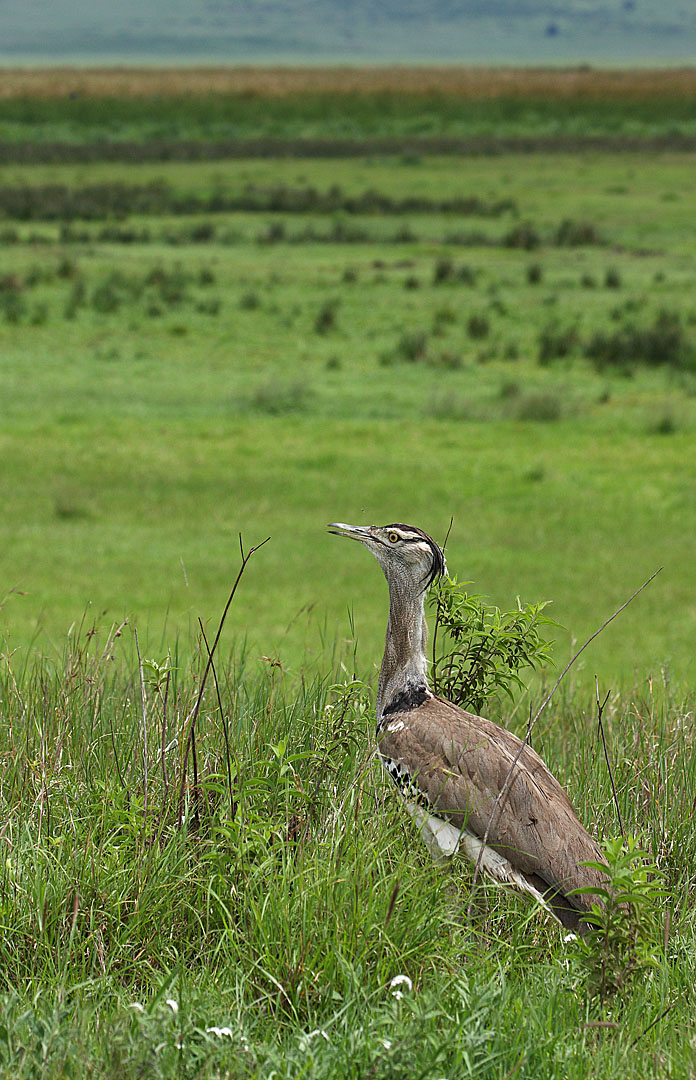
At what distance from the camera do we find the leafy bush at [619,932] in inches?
127

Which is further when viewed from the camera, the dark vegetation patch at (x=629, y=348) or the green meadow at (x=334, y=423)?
the dark vegetation patch at (x=629, y=348)

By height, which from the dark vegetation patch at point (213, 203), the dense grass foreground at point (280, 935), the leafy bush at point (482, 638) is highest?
the leafy bush at point (482, 638)

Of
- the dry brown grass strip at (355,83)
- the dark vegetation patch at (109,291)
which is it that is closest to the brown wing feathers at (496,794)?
the dark vegetation patch at (109,291)

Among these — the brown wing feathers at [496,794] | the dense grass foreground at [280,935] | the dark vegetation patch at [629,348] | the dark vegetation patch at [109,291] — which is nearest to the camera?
the dense grass foreground at [280,935]

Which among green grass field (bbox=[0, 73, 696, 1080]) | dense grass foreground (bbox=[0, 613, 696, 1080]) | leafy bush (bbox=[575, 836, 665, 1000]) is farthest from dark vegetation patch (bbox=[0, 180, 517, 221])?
leafy bush (bbox=[575, 836, 665, 1000])

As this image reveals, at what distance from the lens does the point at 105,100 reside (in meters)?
90.5

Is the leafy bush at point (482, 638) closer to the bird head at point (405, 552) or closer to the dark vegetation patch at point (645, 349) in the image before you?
the bird head at point (405, 552)

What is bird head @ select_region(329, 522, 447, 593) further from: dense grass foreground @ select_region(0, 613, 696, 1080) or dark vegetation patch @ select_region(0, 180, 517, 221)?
dark vegetation patch @ select_region(0, 180, 517, 221)

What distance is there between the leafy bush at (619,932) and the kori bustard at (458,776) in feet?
0.43

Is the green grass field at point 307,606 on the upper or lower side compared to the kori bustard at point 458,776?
lower

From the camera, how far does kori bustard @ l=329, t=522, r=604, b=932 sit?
3.63 meters

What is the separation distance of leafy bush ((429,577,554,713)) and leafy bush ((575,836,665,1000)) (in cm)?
99

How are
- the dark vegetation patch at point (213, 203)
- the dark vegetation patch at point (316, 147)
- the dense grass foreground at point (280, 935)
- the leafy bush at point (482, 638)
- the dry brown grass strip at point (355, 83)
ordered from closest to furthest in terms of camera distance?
the dense grass foreground at point (280, 935) < the leafy bush at point (482, 638) < the dark vegetation patch at point (213, 203) < the dark vegetation patch at point (316, 147) < the dry brown grass strip at point (355, 83)

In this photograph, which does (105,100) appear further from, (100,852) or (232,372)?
(100,852)
